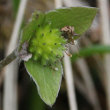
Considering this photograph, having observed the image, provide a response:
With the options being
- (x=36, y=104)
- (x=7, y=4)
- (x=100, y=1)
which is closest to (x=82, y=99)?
(x=36, y=104)

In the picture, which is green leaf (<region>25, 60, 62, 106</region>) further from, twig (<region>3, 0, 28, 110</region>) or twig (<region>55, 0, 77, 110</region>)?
twig (<region>3, 0, 28, 110</region>)

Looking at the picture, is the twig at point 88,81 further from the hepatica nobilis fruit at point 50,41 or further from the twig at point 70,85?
the hepatica nobilis fruit at point 50,41

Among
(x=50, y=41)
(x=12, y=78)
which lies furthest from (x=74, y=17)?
(x=12, y=78)

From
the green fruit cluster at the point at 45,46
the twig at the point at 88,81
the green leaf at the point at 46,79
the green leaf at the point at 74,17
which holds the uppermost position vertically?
the green leaf at the point at 74,17

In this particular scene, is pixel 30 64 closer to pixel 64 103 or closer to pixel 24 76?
pixel 24 76

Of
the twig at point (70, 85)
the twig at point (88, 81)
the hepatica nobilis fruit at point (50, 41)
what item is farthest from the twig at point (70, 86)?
the hepatica nobilis fruit at point (50, 41)

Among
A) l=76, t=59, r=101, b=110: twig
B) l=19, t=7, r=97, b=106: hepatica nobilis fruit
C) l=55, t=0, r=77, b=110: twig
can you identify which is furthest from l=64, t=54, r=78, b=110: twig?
l=19, t=7, r=97, b=106: hepatica nobilis fruit

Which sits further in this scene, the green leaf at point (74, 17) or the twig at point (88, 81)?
the twig at point (88, 81)
